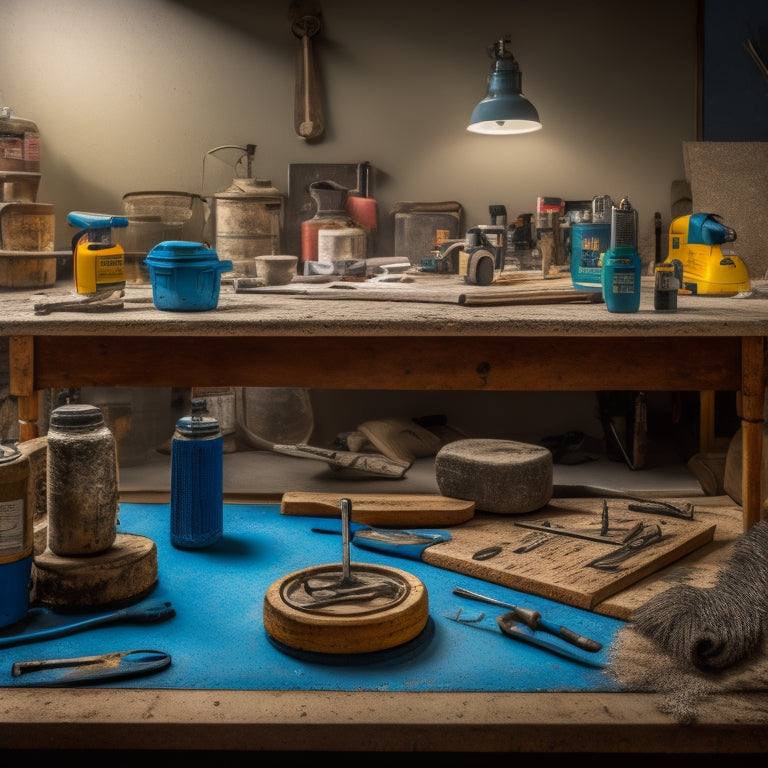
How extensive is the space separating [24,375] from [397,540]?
1182 mm

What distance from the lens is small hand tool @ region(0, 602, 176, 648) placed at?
83.4 inches

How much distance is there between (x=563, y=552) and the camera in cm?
264

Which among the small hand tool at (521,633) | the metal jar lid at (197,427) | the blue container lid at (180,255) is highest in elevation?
the blue container lid at (180,255)

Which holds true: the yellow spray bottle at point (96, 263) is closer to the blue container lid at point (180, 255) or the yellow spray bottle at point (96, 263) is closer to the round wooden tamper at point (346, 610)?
the blue container lid at point (180, 255)

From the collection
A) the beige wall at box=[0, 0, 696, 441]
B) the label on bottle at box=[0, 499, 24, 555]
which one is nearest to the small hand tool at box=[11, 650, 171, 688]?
the label on bottle at box=[0, 499, 24, 555]

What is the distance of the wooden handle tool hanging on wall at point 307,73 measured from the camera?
4961 millimetres

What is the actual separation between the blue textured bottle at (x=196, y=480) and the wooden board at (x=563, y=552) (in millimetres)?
663

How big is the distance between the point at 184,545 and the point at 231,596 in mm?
426

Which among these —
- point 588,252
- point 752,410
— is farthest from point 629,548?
point 588,252

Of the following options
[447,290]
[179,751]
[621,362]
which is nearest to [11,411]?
[447,290]

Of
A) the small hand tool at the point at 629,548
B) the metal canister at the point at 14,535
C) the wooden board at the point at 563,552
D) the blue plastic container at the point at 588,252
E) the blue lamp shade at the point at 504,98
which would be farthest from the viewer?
the blue lamp shade at the point at 504,98

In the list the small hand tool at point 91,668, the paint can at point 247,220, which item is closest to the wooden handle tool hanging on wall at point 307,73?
the paint can at point 247,220

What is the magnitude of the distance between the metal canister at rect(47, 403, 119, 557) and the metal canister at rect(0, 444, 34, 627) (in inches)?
4.8

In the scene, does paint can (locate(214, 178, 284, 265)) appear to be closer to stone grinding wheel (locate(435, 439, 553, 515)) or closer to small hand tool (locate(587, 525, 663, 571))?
stone grinding wheel (locate(435, 439, 553, 515))
